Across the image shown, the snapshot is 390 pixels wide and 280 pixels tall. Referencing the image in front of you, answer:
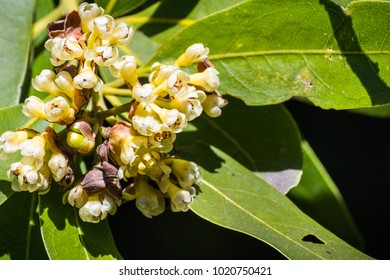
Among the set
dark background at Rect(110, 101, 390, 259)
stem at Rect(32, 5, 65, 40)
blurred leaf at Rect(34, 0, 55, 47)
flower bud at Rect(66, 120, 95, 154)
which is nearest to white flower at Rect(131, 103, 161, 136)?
flower bud at Rect(66, 120, 95, 154)

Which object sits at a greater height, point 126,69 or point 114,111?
point 126,69

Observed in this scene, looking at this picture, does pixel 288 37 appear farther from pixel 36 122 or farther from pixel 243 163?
pixel 36 122

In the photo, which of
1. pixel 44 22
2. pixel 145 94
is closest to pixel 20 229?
pixel 145 94

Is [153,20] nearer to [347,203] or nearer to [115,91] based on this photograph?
[115,91]

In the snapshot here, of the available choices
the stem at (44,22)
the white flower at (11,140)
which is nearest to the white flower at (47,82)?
the white flower at (11,140)

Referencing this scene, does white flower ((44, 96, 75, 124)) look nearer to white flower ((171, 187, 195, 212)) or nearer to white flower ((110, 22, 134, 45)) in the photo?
white flower ((110, 22, 134, 45))

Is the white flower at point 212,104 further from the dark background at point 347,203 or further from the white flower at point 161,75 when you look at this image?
the dark background at point 347,203
